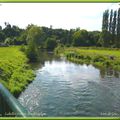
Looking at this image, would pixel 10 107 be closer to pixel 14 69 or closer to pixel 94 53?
pixel 14 69

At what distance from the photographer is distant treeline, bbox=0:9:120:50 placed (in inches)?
206

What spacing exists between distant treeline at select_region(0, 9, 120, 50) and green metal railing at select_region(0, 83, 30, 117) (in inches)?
54.9

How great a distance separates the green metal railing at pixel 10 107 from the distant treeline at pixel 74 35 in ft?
4.57

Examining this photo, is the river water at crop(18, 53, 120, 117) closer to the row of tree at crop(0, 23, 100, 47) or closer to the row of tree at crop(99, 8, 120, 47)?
the row of tree at crop(0, 23, 100, 47)

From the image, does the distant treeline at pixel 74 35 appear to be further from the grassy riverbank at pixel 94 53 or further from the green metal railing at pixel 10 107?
the green metal railing at pixel 10 107

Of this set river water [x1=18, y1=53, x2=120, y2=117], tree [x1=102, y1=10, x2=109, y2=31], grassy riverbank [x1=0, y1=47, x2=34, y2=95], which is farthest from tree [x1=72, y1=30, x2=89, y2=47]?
grassy riverbank [x1=0, y1=47, x2=34, y2=95]

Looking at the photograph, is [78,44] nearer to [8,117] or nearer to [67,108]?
[67,108]

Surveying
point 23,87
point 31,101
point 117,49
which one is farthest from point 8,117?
point 23,87

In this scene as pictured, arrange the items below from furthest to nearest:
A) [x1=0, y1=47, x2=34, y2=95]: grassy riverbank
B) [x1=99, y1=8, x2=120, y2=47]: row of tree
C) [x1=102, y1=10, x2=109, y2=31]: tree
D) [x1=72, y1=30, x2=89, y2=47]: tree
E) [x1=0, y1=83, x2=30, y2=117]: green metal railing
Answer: [x1=0, y1=47, x2=34, y2=95]: grassy riverbank → [x1=72, y1=30, x2=89, y2=47]: tree → [x1=99, y1=8, x2=120, y2=47]: row of tree → [x1=102, y1=10, x2=109, y2=31]: tree → [x1=0, y1=83, x2=30, y2=117]: green metal railing

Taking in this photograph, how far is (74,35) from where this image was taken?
18.7 ft

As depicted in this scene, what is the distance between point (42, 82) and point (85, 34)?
7.90 ft

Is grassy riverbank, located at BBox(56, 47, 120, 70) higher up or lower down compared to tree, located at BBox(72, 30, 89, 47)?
lower down

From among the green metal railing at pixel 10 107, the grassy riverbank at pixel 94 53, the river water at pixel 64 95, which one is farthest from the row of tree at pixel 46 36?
the green metal railing at pixel 10 107

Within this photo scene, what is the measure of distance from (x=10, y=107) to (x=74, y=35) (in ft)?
7.89
